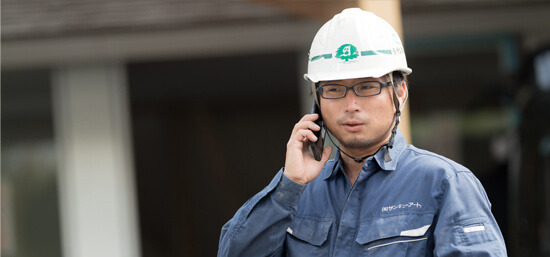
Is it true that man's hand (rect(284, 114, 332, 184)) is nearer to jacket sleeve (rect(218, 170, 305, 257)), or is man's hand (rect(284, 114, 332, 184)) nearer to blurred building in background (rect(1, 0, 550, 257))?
jacket sleeve (rect(218, 170, 305, 257))

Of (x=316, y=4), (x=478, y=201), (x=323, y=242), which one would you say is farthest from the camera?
(x=316, y=4)

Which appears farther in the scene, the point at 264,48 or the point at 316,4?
the point at 264,48

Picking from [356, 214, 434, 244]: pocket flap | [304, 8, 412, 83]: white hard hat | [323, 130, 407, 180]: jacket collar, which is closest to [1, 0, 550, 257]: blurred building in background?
[304, 8, 412, 83]: white hard hat

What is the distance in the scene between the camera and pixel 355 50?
216 cm

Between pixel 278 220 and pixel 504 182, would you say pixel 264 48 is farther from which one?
pixel 278 220

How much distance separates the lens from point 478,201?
192cm

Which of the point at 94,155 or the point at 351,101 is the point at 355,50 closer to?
the point at 351,101

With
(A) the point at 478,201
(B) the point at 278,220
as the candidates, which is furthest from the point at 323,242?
(A) the point at 478,201

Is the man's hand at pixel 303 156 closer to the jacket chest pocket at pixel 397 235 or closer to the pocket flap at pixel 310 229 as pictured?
the pocket flap at pixel 310 229

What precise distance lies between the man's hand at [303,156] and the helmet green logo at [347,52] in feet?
0.58

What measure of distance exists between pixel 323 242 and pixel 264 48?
4.84m

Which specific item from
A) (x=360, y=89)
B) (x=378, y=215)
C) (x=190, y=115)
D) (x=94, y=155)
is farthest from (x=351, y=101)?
(x=190, y=115)

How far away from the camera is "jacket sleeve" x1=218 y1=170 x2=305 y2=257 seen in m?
2.10

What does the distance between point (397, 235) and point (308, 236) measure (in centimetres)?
27
